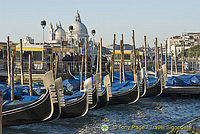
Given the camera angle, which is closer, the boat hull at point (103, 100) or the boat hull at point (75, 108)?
the boat hull at point (75, 108)

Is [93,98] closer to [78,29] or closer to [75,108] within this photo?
[75,108]

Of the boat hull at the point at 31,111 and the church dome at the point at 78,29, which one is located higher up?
the church dome at the point at 78,29

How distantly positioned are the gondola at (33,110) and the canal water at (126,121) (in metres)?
0.55

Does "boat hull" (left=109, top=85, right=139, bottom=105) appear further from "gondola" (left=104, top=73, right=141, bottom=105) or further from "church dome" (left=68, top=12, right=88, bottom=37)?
"church dome" (left=68, top=12, right=88, bottom=37)

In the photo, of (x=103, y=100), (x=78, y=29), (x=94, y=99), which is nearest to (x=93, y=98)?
(x=94, y=99)

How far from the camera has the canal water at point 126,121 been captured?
13.7 metres

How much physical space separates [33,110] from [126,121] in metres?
4.74

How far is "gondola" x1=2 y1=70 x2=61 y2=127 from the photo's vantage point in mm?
13016

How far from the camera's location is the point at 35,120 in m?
13.5

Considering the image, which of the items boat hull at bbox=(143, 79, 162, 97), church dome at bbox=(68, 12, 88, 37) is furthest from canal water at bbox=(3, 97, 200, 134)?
church dome at bbox=(68, 12, 88, 37)

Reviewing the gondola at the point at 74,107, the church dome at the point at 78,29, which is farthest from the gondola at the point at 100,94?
the church dome at the point at 78,29

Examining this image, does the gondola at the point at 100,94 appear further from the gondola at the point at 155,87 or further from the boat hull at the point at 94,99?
the gondola at the point at 155,87

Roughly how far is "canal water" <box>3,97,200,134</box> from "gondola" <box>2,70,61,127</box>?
1.81 ft

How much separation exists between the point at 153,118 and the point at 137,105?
4.16 metres
